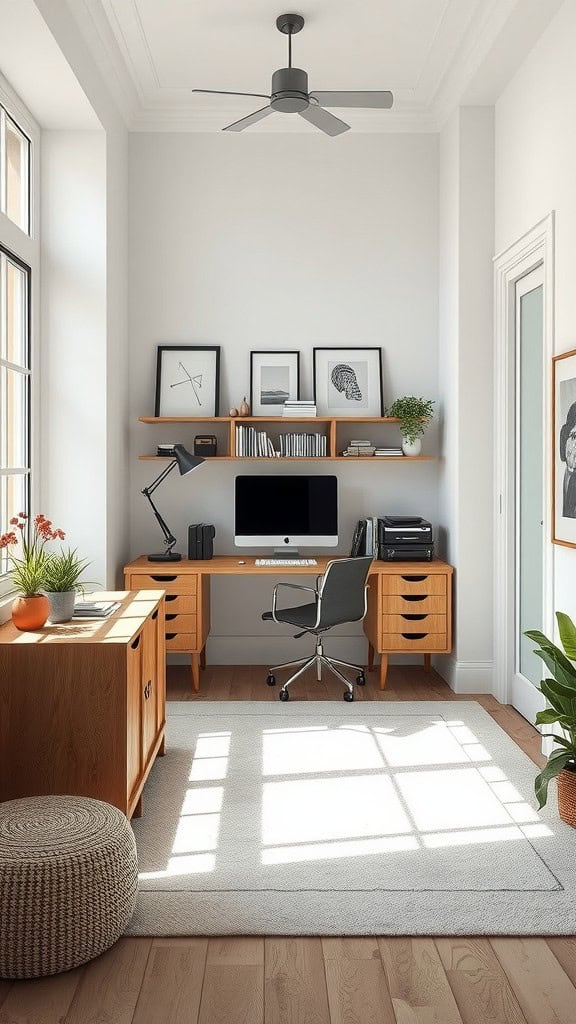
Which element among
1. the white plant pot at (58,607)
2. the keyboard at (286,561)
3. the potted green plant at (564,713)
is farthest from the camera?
the keyboard at (286,561)

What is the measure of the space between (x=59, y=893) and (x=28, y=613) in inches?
41.8

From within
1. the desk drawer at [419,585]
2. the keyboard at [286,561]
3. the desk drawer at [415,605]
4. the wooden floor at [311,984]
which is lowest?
the wooden floor at [311,984]

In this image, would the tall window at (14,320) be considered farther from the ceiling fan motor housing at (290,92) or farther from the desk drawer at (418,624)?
the desk drawer at (418,624)

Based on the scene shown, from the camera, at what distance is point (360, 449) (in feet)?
16.2

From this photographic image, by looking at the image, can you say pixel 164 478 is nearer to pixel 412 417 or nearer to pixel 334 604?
pixel 334 604

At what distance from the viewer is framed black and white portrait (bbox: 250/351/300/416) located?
5074 millimetres

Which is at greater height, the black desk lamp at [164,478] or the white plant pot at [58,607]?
the black desk lamp at [164,478]

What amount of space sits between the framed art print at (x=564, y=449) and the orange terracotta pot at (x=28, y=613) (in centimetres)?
202

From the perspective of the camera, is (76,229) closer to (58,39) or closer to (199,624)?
(58,39)

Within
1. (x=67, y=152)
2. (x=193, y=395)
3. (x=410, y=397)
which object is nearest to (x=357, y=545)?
(x=410, y=397)

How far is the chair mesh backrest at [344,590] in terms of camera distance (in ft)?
14.0

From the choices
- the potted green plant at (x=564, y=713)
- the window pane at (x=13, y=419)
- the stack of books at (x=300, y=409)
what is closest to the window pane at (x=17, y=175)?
the window pane at (x=13, y=419)

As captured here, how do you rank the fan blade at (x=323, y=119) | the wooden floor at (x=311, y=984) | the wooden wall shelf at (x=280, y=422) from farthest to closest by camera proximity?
1. the wooden wall shelf at (x=280, y=422)
2. the fan blade at (x=323, y=119)
3. the wooden floor at (x=311, y=984)

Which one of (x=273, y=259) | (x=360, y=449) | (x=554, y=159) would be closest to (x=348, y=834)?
(x=360, y=449)
